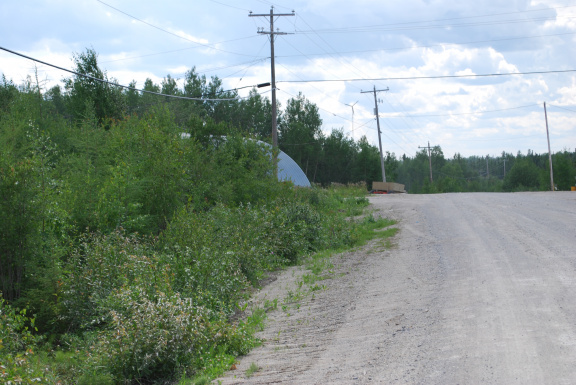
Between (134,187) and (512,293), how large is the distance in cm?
1012

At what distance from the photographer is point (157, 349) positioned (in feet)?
20.8

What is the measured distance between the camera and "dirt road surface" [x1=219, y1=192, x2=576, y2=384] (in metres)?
5.62

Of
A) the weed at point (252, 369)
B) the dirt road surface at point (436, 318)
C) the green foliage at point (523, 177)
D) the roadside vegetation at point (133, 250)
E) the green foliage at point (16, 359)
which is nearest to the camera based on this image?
the green foliage at point (16, 359)

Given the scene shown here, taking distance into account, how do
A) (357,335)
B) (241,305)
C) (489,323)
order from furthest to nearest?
(241,305)
(357,335)
(489,323)

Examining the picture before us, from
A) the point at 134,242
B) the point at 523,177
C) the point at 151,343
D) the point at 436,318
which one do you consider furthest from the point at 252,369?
the point at 523,177

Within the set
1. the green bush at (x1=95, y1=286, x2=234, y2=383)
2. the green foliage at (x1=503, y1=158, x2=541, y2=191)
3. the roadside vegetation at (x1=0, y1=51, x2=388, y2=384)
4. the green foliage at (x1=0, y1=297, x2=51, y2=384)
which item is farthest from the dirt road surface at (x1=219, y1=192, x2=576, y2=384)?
the green foliage at (x1=503, y1=158, x2=541, y2=191)

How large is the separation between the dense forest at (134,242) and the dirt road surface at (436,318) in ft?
3.12

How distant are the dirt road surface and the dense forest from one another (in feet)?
3.12

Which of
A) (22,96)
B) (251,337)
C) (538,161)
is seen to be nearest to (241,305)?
(251,337)

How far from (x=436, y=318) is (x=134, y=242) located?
696 centimetres

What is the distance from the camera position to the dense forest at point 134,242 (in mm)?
6641

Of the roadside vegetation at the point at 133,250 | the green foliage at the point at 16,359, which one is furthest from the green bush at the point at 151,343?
the green foliage at the point at 16,359

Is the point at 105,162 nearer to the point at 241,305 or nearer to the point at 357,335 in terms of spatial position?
the point at 241,305

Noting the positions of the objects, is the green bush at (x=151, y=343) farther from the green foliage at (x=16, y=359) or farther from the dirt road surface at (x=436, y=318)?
the green foliage at (x=16, y=359)
